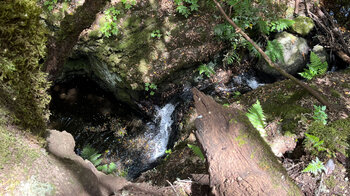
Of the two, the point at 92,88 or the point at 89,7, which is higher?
the point at 89,7

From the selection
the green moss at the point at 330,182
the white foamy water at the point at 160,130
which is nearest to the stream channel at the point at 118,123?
the white foamy water at the point at 160,130

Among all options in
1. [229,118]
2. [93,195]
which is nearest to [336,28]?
[229,118]

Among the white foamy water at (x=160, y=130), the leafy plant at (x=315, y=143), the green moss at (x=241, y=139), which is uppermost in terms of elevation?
the green moss at (x=241, y=139)

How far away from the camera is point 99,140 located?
7059 mm

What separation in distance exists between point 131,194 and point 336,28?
24.5 ft

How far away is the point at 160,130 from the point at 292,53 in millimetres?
4879

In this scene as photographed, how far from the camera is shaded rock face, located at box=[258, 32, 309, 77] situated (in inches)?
261

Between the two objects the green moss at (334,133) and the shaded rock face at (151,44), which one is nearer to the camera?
the green moss at (334,133)

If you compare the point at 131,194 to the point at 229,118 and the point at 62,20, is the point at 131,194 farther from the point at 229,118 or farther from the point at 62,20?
the point at 62,20

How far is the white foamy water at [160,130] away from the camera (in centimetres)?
681

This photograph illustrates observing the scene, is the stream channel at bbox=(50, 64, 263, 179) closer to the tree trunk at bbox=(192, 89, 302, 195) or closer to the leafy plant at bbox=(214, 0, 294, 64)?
the leafy plant at bbox=(214, 0, 294, 64)

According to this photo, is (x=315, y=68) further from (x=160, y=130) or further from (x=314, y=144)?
(x=160, y=130)

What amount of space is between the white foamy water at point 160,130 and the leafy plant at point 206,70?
1499 mm

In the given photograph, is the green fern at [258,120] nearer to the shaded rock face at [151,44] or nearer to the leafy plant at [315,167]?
the leafy plant at [315,167]
